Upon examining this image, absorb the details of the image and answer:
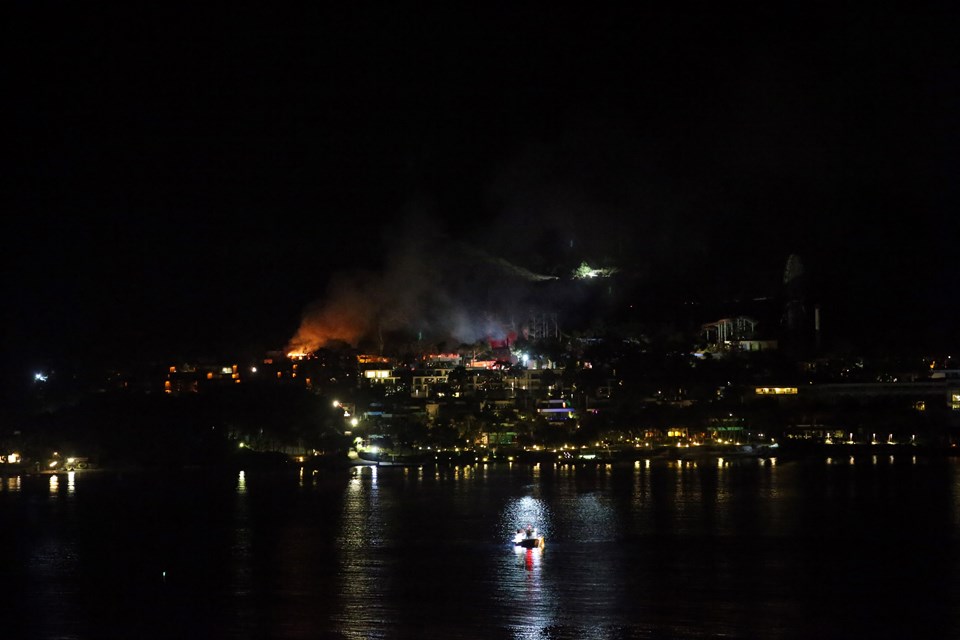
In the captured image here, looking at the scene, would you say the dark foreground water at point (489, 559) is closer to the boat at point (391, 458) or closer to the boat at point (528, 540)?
the boat at point (528, 540)

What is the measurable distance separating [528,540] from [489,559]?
3.47 feet

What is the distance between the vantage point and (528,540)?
1742cm

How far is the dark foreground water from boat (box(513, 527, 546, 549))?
21cm

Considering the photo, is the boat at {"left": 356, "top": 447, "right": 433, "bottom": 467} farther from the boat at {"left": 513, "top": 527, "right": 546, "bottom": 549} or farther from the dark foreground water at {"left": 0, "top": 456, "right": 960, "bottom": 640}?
the boat at {"left": 513, "top": 527, "right": 546, "bottom": 549}

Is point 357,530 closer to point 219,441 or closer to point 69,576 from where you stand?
point 69,576

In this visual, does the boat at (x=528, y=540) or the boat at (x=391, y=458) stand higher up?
the boat at (x=391, y=458)

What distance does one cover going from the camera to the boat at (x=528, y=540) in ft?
56.8

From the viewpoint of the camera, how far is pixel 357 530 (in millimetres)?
19500

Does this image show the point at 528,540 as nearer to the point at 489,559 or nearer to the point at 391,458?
the point at 489,559

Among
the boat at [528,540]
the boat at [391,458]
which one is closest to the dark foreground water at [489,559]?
the boat at [528,540]

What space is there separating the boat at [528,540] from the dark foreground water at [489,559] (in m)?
0.21

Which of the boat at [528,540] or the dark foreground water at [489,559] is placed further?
the boat at [528,540]

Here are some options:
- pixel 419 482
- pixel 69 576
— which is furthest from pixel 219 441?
pixel 69 576

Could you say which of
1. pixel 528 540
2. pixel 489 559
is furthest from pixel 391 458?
pixel 489 559
